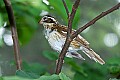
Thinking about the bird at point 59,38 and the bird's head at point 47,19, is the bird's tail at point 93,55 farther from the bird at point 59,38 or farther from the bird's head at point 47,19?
the bird's head at point 47,19

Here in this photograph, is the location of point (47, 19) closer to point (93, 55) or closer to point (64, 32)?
point (64, 32)

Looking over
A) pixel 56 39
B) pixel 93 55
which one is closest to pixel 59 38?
pixel 56 39

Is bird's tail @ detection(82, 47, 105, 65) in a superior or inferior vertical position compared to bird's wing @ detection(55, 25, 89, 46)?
inferior

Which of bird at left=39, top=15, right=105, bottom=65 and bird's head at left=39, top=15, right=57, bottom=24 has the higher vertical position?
bird's head at left=39, top=15, right=57, bottom=24

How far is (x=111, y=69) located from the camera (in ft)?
3.83

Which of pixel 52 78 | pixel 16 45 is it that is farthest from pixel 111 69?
pixel 52 78

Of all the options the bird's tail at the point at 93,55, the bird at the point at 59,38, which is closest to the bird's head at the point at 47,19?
the bird at the point at 59,38

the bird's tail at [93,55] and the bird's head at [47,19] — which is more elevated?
the bird's head at [47,19]

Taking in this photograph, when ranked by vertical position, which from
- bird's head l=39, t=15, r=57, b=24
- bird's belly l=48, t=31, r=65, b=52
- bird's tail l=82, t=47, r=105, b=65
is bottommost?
bird's tail l=82, t=47, r=105, b=65

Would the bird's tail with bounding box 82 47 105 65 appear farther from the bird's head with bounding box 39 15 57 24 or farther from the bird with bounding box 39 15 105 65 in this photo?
the bird's head with bounding box 39 15 57 24

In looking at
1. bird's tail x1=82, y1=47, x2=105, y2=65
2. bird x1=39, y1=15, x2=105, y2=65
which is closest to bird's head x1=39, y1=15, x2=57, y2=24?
bird x1=39, y1=15, x2=105, y2=65

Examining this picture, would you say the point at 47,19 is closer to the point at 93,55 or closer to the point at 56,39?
the point at 56,39

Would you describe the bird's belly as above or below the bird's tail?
above

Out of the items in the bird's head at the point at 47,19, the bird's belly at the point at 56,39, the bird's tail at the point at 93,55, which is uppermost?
the bird's head at the point at 47,19
